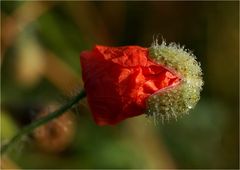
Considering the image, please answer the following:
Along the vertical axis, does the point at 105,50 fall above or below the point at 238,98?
above

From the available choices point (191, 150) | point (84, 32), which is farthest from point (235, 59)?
point (84, 32)

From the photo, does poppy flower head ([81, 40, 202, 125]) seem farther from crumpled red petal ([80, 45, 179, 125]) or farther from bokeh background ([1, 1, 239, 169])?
bokeh background ([1, 1, 239, 169])

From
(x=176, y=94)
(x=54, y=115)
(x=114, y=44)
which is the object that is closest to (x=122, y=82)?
(x=176, y=94)

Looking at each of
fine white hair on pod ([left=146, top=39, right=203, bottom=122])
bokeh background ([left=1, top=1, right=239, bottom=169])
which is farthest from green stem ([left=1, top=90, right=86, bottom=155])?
bokeh background ([left=1, top=1, right=239, bottom=169])

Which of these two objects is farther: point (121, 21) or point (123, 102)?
point (121, 21)

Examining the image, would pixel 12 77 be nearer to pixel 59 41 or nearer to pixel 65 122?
pixel 59 41

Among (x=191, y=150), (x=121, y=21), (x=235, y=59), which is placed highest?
(x=121, y=21)

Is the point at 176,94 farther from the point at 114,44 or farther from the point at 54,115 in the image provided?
the point at 114,44
